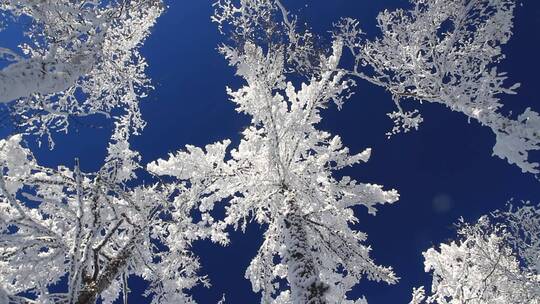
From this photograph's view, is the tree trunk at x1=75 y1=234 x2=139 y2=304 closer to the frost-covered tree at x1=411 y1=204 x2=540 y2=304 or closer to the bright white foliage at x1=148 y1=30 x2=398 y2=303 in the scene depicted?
the bright white foliage at x1=148 y1=30 x2=398 y2=303

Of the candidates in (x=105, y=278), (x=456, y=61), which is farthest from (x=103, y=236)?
(x=456, y=61)

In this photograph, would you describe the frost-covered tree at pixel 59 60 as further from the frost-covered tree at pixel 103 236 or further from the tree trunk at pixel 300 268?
the tree trunk at pixel 300 268

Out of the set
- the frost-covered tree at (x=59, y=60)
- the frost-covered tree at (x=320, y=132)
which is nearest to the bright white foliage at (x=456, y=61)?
the frost-covered tree at (x=320, y=132)

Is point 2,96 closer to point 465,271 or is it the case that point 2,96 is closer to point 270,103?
point 270,103

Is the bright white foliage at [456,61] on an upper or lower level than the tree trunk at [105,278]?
upper

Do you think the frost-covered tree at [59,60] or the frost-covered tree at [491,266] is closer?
the frost-covered tree at [59,60]

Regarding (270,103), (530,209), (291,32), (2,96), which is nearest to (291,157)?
(270,103)

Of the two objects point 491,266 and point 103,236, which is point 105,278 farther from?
point 491,266
